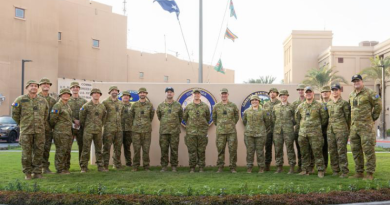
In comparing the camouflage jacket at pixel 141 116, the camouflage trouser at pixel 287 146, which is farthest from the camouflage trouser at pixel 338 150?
the camouflage jacket at pixel 141 116

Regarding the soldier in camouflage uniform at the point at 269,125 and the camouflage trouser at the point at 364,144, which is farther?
the soldier in camouflage uniform at the point at 269,125

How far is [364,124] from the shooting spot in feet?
24.4

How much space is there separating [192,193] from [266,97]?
15.1ft

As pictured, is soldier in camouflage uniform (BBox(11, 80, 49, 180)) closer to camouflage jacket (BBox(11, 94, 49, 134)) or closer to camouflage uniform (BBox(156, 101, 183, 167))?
camouflage jacket (BBox(11, 94, 49, 134))

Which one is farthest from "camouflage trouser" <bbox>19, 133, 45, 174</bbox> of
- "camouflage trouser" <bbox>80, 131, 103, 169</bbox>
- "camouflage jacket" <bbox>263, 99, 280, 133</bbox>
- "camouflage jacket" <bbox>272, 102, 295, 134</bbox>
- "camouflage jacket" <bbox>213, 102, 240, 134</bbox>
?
"camouflage jacket" <bbox>272, 102, 295, 134</bbox>

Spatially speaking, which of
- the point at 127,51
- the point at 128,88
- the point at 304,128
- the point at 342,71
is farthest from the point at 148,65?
the point at 304,128

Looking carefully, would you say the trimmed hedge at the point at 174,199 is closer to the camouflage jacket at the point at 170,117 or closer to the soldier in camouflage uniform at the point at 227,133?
the soldier in camouflage uniform at the point at 227,133

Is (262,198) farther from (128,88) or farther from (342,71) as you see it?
(342,71)

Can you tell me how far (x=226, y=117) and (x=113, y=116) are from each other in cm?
263

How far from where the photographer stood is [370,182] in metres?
7.02

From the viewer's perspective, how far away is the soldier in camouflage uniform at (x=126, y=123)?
9297mm

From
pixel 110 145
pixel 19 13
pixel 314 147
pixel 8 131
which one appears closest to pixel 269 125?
pixel 314 147

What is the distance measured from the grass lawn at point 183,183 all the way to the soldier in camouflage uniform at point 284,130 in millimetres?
487

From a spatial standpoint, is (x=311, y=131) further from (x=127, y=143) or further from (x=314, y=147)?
(x=127, y=143)
